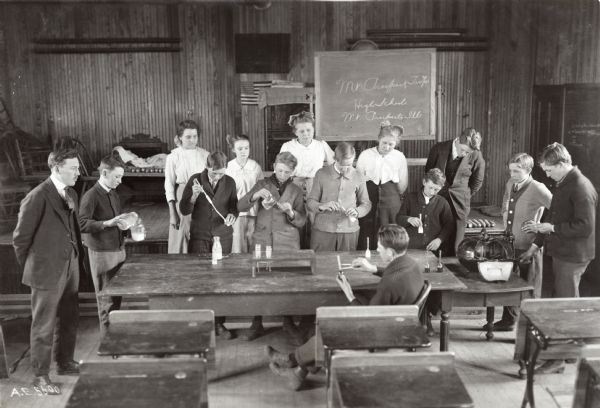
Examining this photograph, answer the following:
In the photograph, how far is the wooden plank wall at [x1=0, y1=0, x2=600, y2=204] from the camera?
11.4 meters

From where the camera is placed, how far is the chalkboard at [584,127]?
8.48 meters

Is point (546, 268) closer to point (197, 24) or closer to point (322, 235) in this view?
point (322, 235)

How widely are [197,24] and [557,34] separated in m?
5.95

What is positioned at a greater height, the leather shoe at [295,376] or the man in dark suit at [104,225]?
the man in dark suit at [104,225]

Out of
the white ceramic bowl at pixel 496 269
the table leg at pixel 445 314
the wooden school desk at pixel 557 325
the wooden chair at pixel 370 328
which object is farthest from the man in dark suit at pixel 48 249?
the wooden school desk at pixel 557 325

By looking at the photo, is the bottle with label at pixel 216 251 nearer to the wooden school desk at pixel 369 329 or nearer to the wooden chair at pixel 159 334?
the wooden chair at pixel 159 334

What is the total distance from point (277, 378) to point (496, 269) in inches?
84.7

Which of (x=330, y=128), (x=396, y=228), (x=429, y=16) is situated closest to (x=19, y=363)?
(x=396, y=228)

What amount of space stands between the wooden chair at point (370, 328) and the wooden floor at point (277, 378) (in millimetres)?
1056

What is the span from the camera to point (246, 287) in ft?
18.2

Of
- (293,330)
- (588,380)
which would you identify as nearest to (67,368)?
(293,330)

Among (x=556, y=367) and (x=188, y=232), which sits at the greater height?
(x=188, y=232)

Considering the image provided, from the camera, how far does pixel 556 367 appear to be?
5.96 m

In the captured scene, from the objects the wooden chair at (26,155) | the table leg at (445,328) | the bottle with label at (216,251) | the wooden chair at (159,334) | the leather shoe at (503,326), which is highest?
the wooden chair at (26,155)
